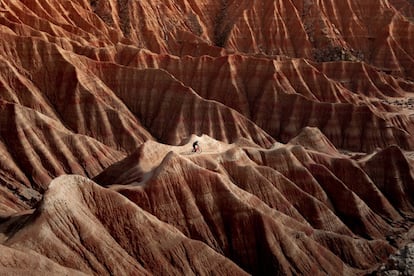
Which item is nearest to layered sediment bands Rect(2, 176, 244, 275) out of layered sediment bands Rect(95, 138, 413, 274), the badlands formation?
the badlands formation

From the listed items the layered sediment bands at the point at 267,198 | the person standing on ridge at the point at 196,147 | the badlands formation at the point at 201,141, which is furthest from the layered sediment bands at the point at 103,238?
the person standing on ridge at the point at 196,147

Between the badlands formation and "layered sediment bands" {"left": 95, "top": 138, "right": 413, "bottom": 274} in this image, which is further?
"layered sediment bands" {"left": 95, "top": 138, "right": 413, "bottom": 274}

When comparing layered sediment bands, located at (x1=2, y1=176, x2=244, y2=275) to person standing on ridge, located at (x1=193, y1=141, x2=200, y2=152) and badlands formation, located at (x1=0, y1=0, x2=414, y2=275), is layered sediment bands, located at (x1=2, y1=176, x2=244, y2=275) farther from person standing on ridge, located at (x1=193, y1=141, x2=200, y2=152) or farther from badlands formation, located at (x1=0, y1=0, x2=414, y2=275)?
person standing on ridge, located at (x1=193, y1=141, x2=200, y2=152)

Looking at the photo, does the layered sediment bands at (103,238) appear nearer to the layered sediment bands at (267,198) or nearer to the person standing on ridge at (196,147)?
the layered sediment bands at (267,198)

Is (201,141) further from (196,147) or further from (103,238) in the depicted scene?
(103,238)

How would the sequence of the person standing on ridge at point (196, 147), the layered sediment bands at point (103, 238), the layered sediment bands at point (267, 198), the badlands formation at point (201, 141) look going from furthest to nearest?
the person standing on ridge at point (196, 147), the layered sediment bands at point (267, 198), the badlands formation at point (201, 141), the layered sediment bands at point (103, 238)

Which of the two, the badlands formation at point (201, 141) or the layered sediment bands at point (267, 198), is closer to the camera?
the badlands formation at point (201, 141)

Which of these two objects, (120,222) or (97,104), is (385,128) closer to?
(97,104)

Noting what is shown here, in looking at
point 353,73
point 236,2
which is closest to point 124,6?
point 236,2
